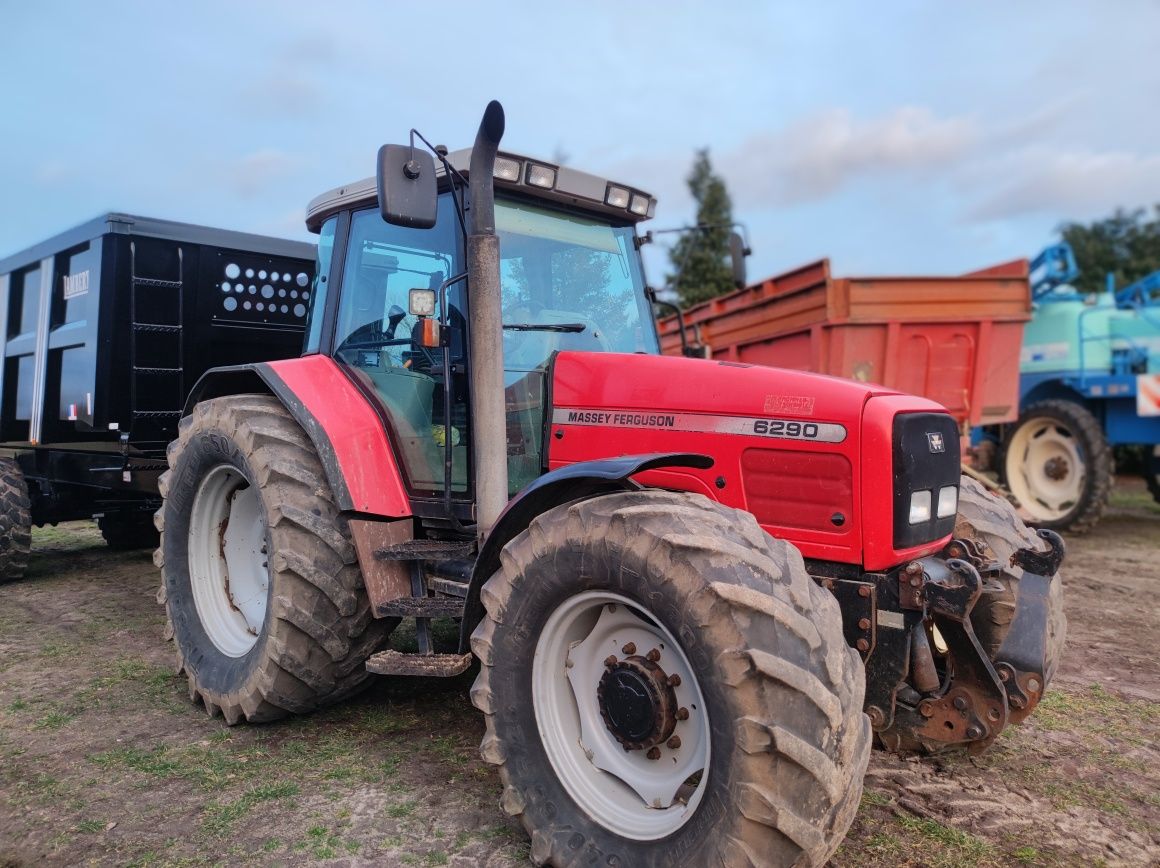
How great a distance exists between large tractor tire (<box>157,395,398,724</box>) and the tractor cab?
43cm

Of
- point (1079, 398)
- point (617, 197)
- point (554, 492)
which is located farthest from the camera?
point (1079, 398)

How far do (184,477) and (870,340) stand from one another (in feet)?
17.5

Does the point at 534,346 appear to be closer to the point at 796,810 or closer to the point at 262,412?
the point at 262,412

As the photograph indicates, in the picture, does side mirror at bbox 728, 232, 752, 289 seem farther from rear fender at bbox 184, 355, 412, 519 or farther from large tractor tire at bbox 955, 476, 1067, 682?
rear fender at bbox 184, 355, 412, 519

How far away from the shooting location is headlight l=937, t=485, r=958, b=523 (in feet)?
9.77

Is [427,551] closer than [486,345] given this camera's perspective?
No

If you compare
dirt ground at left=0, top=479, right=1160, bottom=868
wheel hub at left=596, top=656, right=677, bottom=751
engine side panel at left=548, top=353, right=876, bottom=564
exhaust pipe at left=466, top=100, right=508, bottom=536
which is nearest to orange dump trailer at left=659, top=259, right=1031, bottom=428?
dirt ground at left=0, top=479, right=1160, bottom=868

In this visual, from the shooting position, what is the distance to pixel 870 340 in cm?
715

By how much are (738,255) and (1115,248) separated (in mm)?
28226

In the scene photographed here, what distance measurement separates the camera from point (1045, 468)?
357 inches

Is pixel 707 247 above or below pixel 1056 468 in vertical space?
above

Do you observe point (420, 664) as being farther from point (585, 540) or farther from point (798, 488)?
point (798, 488)

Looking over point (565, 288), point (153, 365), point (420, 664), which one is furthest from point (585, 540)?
point (153, 365)

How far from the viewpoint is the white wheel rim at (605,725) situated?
246cm
